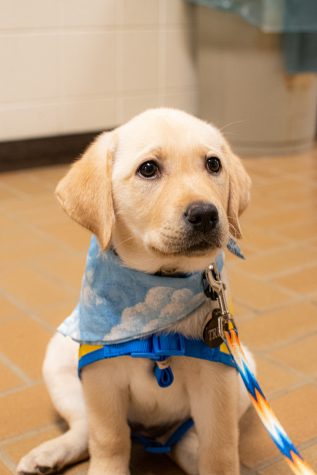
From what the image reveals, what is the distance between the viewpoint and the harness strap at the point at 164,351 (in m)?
1.62

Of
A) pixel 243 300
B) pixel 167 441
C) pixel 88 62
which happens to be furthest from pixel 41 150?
pixel 167 441

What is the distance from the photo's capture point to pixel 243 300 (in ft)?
9.53

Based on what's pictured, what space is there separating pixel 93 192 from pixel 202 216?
27 centimetres

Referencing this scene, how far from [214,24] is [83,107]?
104cm

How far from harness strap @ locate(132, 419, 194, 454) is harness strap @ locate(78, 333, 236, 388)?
0.22m

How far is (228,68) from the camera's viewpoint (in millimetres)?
→ 5168

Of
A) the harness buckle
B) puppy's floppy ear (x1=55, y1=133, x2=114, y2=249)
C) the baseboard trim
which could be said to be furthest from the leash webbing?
the baseboard trim

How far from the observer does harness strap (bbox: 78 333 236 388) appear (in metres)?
1.62

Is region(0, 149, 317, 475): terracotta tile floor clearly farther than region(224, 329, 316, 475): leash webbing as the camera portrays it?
Yes

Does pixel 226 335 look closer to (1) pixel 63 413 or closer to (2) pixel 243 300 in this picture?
(1) pixel 63 413

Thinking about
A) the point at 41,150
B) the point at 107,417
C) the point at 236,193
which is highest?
the point at 236,193

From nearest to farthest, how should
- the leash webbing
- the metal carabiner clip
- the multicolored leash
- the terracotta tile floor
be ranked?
the leash webbing < the multicolored leash < the metal carabiner clip < the terracotta tile floor

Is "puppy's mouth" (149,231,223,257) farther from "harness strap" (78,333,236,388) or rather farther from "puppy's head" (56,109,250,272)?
"harness strap" (78,333,236,388)

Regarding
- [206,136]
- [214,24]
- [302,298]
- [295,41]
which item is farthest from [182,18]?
[206,136]
